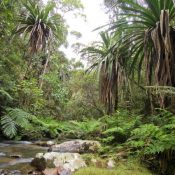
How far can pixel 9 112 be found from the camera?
25.8ft

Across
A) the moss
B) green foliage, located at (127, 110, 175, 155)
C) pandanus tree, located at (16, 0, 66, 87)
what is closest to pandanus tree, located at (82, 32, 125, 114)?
green foliage, located at (127, 110, 175, 155)

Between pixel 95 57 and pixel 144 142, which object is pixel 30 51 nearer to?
pixel 95 57

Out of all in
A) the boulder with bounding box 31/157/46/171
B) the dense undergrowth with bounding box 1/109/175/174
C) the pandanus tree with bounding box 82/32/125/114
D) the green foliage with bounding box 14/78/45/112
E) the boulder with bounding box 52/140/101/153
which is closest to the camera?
the dense undergrowth with bounding box 1/109/175/174

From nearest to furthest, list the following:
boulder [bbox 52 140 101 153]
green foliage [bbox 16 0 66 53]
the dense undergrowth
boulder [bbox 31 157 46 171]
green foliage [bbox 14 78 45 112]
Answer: the dense undergrowth → boulder [bbox 31 157 46 171] → boulder [bbox 52 140 101 153] → green foliage [bbox 14 78 45 112] → green foliage [bbox 16 0 66 53]

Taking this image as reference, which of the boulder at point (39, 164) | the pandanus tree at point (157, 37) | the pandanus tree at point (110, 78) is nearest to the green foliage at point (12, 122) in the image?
the pandanus tree at point (110, 78)

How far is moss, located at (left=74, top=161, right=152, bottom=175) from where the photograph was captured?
3337 millimetres

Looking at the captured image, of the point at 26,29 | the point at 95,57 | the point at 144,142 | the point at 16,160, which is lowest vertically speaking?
the point at 16,160

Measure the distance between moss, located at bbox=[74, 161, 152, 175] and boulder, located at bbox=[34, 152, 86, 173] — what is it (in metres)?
0.25

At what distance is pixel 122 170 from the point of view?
3.49 m

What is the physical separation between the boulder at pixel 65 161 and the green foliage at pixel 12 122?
326cm

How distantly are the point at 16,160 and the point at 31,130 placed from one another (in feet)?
12.9

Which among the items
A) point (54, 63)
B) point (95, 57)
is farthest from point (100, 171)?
point (54, 63)

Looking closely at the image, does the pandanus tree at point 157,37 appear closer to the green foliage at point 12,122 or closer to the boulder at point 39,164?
the boulder at point 39,164

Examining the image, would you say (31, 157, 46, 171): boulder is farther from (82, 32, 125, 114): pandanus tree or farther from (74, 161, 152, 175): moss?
(82, 32, 125, 114): pandanus tree
